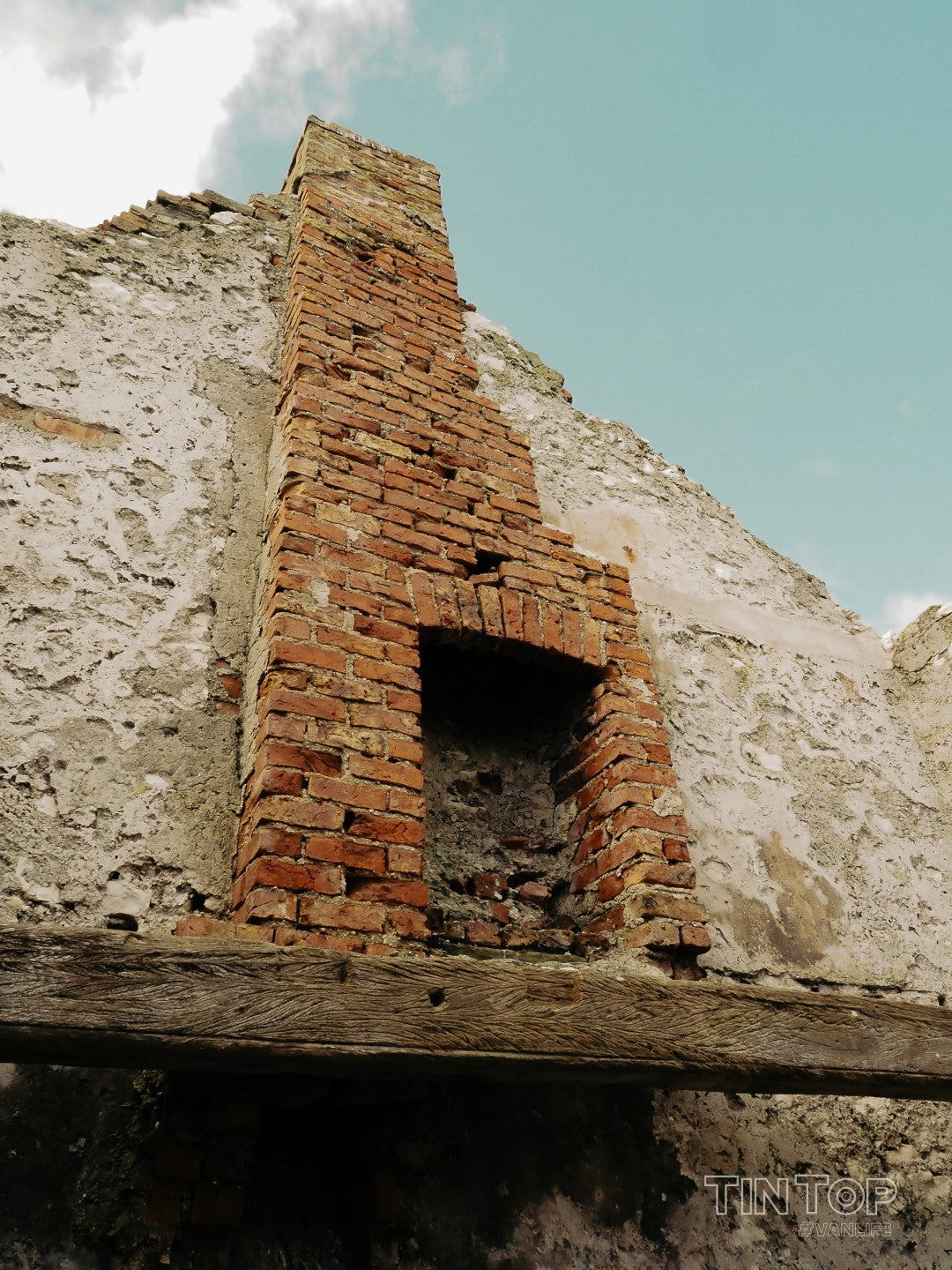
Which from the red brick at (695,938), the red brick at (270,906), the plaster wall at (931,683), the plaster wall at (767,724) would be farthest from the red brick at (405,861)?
the plaster wall at (931,683)

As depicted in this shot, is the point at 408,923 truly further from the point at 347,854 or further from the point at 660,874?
the point at 660,874

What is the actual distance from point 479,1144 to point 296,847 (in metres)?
0.74

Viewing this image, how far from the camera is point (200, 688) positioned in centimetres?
224

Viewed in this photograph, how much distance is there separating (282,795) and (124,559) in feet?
2.90

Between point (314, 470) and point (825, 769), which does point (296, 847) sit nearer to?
point (314, 470)

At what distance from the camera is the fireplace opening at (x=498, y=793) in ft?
7.63

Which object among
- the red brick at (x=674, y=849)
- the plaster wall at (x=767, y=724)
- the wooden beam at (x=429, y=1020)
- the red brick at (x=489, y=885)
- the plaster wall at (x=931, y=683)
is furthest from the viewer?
the plaster wall at (x=931, y=683)

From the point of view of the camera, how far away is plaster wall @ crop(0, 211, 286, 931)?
194 centimetres

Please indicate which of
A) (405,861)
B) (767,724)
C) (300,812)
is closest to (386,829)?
(405,861)

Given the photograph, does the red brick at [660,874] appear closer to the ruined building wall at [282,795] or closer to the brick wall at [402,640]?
the brick wall at [402,640]

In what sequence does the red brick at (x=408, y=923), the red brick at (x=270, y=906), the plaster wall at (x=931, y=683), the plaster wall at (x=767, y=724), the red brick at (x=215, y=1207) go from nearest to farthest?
the red brick at (x=215, y=1207) < the red brick at (x=270, y=906) < the red brick at (x=408, y=923) < the plaster wall at (x=767, y=724) < the plaster wall at (x=931, y=683)

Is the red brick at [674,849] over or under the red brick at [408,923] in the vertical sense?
over

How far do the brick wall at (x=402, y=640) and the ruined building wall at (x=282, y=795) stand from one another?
0.09 metres

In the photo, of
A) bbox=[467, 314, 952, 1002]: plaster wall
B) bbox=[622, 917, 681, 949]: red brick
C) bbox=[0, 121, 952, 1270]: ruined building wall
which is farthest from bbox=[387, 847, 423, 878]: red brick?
bbox=[467, 314, 952, 1002]: plaster wall
